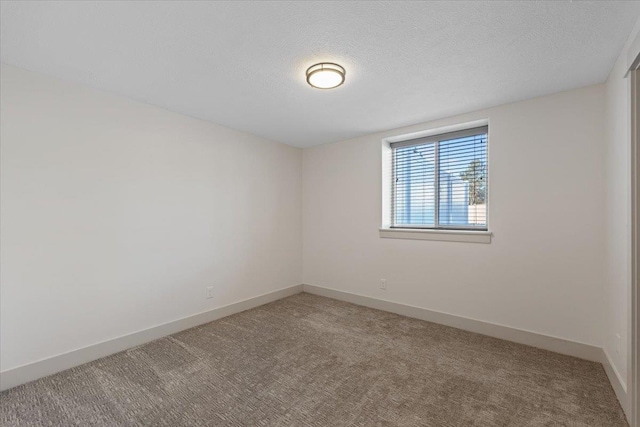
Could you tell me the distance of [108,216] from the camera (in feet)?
8.39

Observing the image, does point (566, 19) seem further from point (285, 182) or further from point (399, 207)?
point (285, 182)

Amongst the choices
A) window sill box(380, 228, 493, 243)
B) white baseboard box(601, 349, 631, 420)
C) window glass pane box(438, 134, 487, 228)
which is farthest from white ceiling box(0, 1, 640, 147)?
white baseboard box(601, 349, 631, 420)

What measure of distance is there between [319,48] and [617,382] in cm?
306

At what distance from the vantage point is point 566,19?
160cm

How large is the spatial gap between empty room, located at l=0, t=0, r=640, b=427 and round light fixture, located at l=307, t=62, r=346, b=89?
16 millimetres

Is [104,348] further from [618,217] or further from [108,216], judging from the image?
[618,217]

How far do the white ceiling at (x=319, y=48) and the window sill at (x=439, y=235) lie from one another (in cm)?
135

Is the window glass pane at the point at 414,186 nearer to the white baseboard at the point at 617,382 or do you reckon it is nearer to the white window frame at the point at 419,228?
the white window frame at the point at 419,228

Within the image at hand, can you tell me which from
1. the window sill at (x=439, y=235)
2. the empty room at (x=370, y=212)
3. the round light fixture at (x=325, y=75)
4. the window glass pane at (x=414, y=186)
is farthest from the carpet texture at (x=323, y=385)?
the round light fixture at (x=325, y=75)

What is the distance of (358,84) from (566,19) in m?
1.34

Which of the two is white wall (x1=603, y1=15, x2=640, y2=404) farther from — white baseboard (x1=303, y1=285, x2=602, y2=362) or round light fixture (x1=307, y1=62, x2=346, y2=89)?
round light fixture (x1=307, y1=62, x2=346, y2=89)

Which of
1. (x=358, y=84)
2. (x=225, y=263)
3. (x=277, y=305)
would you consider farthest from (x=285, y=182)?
(x=358, y=84)

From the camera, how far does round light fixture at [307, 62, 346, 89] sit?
6.80 ft

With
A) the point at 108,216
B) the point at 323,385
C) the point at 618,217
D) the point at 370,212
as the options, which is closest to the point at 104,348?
the point at 108,216
